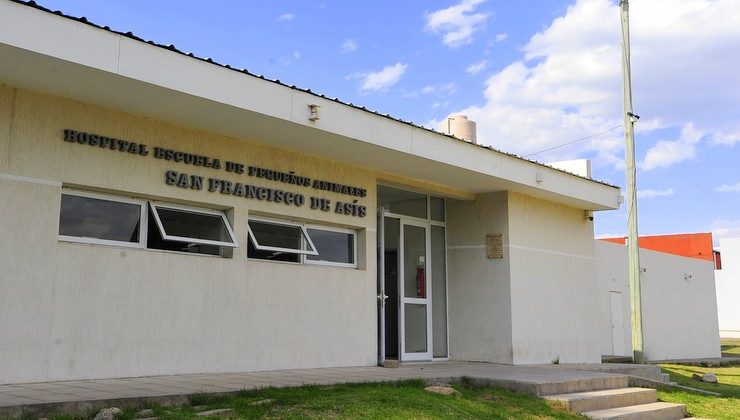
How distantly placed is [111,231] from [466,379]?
16.5 feet

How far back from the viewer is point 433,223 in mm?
14383

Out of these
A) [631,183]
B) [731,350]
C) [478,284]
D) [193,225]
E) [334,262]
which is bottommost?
[731,350]

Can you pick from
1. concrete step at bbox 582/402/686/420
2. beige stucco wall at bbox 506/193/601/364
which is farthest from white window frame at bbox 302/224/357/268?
concrete step at bbox 582/402/686/420

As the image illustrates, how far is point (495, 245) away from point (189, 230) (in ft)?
20.3

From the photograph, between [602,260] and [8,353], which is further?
[602,260]

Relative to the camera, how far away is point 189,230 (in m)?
9.72

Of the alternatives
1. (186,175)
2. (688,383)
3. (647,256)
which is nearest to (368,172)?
(186,175)

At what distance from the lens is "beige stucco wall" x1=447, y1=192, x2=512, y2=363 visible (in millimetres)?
13656

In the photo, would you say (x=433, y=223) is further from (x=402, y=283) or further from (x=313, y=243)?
(x=313, y=243)

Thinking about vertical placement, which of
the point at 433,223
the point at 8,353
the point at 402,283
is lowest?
the point at 8,353

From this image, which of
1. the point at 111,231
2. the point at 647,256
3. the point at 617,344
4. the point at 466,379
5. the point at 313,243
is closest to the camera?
the point at 111,231

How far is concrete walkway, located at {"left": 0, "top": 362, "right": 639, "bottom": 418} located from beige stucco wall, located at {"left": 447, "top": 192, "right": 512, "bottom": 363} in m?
0.56

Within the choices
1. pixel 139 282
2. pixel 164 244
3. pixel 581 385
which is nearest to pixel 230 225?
pixel 164 244

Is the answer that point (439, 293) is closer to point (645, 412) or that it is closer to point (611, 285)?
point (645, 412)
